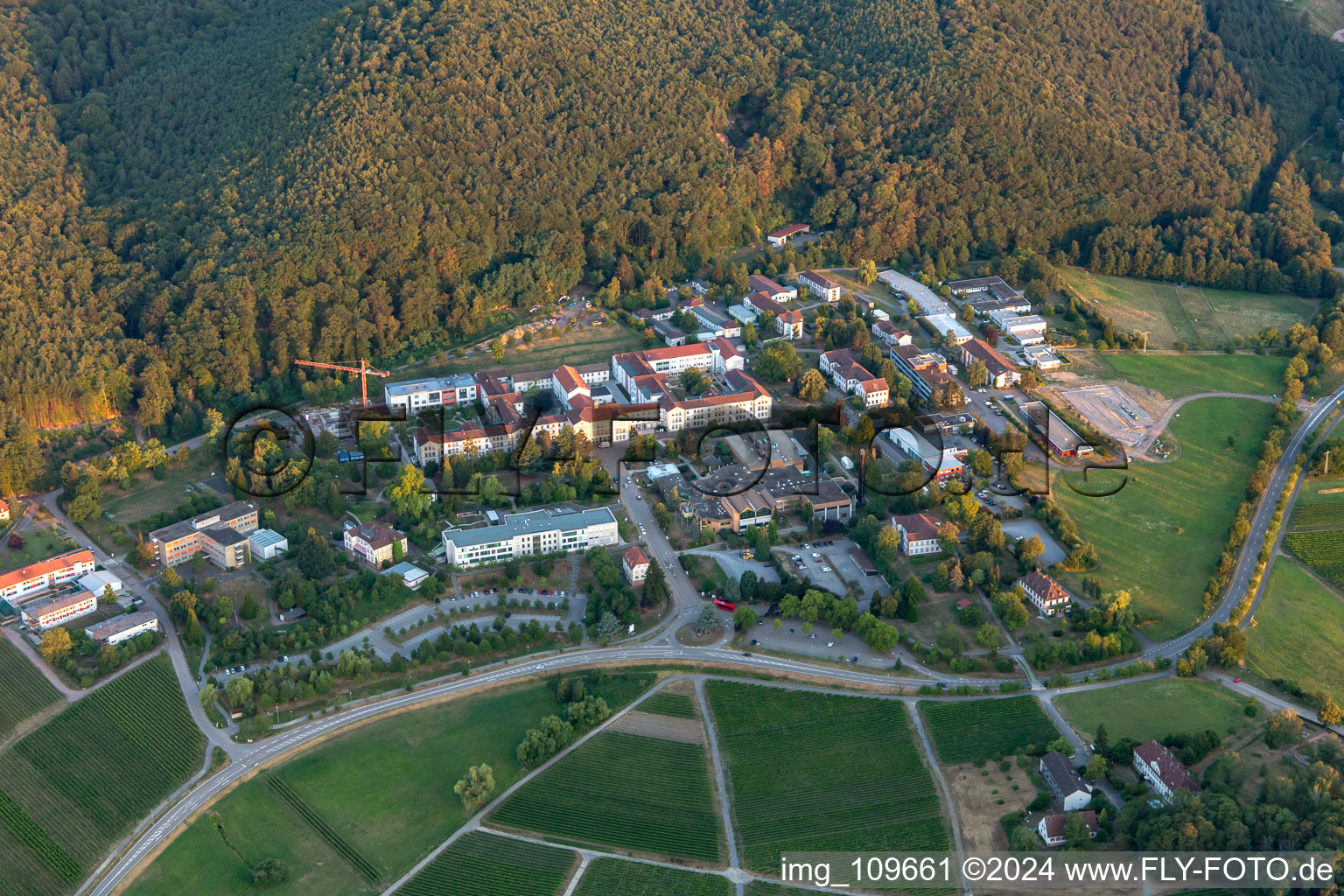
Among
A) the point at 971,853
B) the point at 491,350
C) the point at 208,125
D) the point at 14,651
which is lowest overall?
the point at 971,853

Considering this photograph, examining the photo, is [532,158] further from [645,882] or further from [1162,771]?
[1162,771]

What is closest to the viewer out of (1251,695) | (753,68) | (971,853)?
(971,853)

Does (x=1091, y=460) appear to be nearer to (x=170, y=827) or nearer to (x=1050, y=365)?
(x=1050, y=365)

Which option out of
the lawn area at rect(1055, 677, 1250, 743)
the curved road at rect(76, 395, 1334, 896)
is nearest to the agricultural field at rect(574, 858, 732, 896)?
the curved road at rect(76, 395, 1334, 896)

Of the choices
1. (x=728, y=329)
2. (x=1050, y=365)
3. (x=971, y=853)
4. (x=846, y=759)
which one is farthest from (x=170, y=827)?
(x=1050, y=365)

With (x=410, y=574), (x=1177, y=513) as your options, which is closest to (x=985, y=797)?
(x=1177, y=513)
